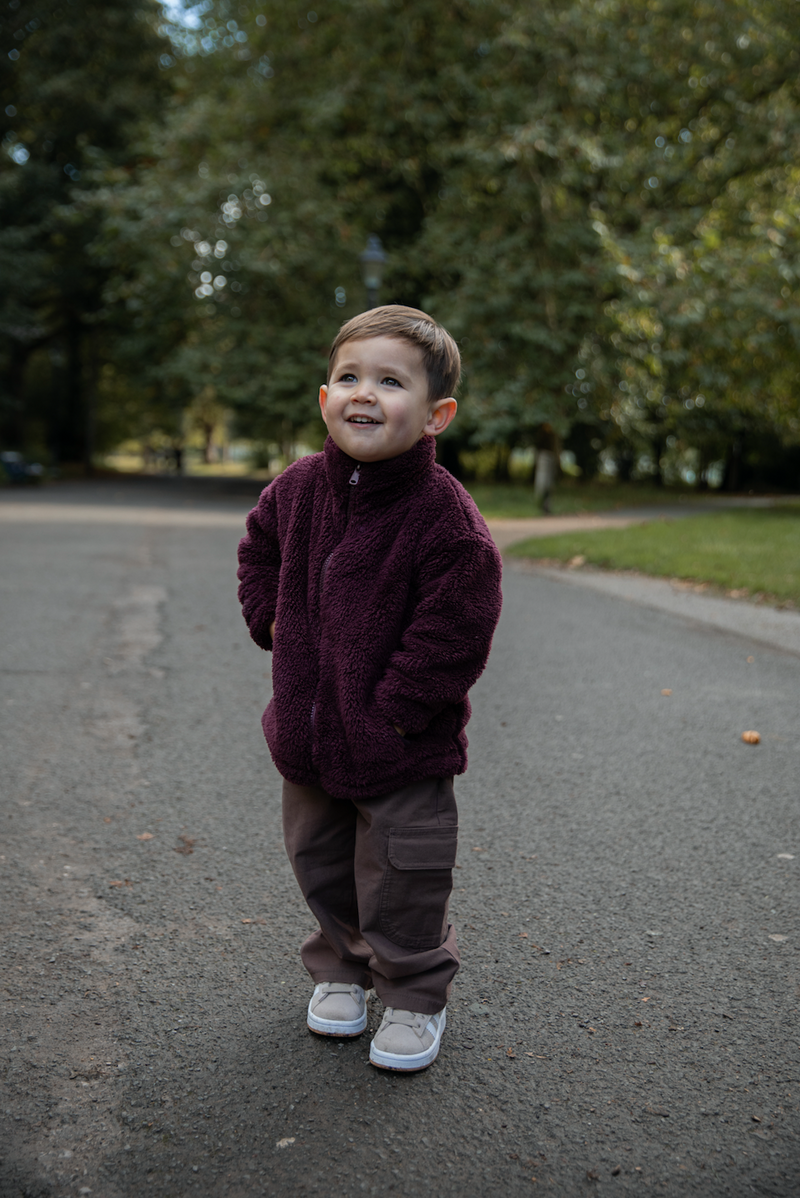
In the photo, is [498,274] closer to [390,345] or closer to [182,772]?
[182,772]

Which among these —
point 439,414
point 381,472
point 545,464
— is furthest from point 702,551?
point 381,472

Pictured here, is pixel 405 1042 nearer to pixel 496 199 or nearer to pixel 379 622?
pixel 379 622

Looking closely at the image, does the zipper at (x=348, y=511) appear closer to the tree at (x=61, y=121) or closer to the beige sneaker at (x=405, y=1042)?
the beige sneaker at (x=405, y=1042)

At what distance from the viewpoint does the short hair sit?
2.14m

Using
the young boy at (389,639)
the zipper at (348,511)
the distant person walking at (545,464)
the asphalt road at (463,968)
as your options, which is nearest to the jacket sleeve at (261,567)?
the young boy at (389,639)

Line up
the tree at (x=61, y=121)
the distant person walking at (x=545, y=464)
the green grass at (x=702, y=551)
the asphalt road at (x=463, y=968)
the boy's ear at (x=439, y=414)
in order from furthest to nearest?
the tree at (x=61, y=121) < the distant person walking at (x=545, y=464) < the green grass at (x=702, y=551) < the boy's ear at (x=439, y=414) < the asphalt road at (x=463, y=968)

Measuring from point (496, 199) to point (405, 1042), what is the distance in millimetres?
19124

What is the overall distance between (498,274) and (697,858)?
15.8m

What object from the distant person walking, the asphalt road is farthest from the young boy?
the distant person walking

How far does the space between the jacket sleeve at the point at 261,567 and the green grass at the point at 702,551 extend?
7.46 metres

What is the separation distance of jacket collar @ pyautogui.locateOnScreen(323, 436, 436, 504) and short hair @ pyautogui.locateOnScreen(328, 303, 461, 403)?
13 cm

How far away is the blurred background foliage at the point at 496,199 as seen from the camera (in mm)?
16766

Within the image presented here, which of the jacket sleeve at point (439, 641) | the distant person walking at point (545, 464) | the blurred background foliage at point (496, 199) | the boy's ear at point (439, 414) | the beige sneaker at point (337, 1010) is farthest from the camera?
the distant person walking at point (545, 464)

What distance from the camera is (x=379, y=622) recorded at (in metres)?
2.18
